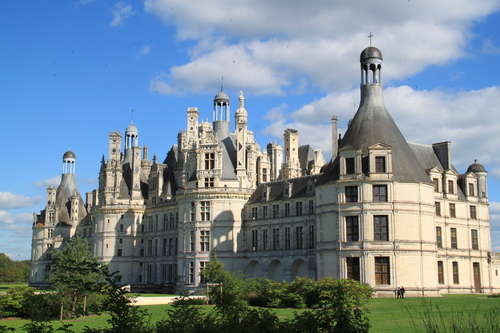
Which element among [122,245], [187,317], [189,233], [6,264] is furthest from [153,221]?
[6,264]

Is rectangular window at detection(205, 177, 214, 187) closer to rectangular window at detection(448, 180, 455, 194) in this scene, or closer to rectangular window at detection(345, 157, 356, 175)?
rectangular window at detection(345, 157, 356, 175)

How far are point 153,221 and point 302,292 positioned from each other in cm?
4071

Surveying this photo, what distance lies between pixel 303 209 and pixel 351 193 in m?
9.28

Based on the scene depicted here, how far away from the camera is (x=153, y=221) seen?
74.2m

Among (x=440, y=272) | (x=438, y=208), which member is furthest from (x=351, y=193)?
(x=440, y=272)

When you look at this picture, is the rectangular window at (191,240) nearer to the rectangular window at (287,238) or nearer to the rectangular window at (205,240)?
the rectangular window at (205,240)

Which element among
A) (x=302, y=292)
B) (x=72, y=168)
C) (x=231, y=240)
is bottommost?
(x=302, y=292)

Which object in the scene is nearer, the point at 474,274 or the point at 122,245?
the point at 474,274

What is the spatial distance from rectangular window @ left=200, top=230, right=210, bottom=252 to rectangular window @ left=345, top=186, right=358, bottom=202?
1890cm

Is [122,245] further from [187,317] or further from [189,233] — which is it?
[187,317]

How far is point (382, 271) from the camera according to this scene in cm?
4403

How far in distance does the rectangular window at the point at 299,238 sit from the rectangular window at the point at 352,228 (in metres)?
9.09

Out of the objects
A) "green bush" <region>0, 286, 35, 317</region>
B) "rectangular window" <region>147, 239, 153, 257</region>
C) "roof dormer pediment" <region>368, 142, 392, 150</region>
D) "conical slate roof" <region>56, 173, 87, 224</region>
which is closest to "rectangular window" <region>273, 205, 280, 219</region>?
"roof dormer pediment" <region>368, 142, 392, 150</region>

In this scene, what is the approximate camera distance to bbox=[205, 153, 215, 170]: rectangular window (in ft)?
200
